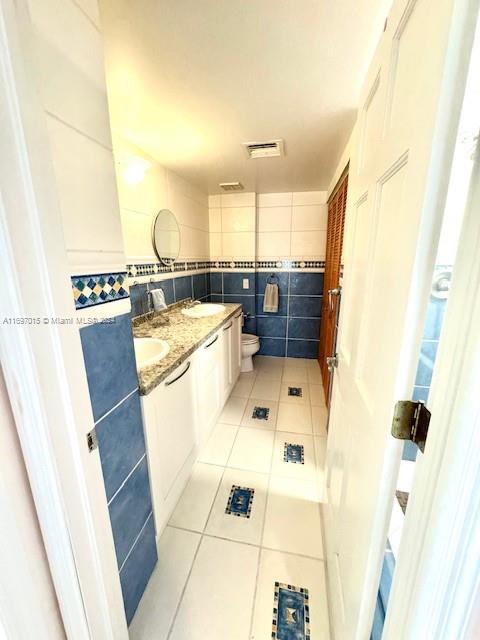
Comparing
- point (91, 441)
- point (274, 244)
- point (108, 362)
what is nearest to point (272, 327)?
point (274, 244)

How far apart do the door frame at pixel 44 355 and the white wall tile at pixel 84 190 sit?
0.09 metres

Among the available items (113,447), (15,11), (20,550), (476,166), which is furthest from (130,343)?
(476,166)

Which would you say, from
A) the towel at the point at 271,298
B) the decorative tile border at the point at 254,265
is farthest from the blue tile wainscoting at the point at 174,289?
the towel at the point at 271,298

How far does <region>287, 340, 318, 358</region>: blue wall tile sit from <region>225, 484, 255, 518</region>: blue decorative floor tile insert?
6.81 feet

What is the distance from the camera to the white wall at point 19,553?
57 centimetres

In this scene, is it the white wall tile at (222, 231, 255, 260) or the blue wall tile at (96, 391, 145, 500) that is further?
the white wall tile at (222, 231, 255, 260)

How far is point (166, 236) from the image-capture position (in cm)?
227

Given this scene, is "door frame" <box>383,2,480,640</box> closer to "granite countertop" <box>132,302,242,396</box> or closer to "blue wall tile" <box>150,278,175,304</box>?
"granite countertop" <box>132,302,242,396</box>

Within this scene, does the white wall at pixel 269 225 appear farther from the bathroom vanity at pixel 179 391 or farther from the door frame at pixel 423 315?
the door frame at pixel 423 315

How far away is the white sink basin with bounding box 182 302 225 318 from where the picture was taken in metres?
2.25

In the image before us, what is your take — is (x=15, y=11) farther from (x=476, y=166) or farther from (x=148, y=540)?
(x=148, y=540)

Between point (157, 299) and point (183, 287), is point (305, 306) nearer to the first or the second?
point (183, 287)

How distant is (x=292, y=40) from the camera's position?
0.96 metres

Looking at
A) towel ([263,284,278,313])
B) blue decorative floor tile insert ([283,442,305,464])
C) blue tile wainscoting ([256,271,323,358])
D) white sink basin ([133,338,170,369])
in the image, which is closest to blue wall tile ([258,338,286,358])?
blue tile wainscoting ([256,271,323,358])
